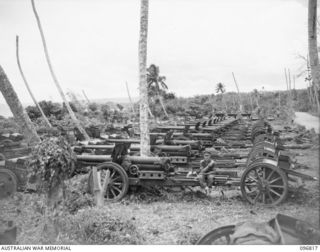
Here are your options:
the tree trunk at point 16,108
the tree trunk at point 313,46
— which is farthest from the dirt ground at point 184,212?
the tree trunk at point 313,46

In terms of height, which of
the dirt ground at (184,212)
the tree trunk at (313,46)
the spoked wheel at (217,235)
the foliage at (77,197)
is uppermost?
the tree trunk at (313,46)

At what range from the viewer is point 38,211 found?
6.02 m

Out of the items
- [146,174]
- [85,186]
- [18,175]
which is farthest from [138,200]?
[18,175]

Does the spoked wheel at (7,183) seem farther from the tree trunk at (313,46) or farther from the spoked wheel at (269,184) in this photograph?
the tree trunk at (313,46)

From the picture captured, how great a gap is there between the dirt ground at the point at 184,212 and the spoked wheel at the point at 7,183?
1.11ft

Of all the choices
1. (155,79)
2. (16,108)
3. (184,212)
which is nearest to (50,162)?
(184,212)

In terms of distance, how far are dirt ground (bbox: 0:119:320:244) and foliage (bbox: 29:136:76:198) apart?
0.76 m

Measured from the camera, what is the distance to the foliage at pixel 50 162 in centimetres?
528

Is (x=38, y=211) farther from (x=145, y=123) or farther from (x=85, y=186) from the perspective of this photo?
(x=145, y=123)

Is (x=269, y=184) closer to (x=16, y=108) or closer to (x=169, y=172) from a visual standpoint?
(x=169, y=172)

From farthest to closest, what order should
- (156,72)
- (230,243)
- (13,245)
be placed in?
(156,72) → (13,245) → (230,243)

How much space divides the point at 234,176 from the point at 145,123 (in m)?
2.83

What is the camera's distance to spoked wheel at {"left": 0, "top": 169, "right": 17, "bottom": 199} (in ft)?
24.7

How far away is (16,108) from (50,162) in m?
3.27
